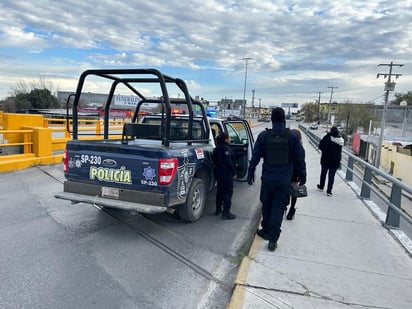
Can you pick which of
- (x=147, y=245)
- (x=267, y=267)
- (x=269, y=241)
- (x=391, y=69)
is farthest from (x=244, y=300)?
(x=391, y=69)

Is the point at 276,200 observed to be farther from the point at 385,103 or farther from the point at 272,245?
the point at 385,103

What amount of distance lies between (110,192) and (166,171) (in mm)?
968

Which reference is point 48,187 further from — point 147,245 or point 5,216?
point 147,245

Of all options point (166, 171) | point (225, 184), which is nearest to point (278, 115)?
point (166, 171)

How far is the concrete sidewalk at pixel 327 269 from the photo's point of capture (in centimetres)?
314

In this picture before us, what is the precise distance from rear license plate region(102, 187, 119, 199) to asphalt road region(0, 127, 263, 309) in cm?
59

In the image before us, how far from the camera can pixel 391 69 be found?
135 ft

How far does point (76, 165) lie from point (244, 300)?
10.6 feet

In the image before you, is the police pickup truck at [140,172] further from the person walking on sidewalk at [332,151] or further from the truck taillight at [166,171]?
the person walking on sidewalk at [332,151]

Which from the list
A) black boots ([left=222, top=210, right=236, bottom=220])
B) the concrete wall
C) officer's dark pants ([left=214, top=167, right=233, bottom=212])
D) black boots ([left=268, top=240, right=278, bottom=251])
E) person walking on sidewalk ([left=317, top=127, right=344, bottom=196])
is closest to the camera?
black boots ([left=268, top=240, right=278, bottom=251])

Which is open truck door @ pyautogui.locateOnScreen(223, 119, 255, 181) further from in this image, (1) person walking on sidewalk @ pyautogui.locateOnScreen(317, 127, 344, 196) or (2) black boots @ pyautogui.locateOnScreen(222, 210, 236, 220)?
(1) person walking on sidewalk @ pyautogui.locateOnScreen(317, 127, 344, 196)

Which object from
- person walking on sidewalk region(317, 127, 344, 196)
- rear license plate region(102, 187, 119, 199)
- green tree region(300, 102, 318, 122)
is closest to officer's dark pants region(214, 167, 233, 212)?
rear license plate region(102, 187, 119, 199)

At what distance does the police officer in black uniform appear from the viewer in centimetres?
549

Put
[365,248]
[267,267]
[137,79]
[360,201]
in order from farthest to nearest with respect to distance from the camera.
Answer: [360,201] < [137,79] < [365,248] < [267,267]
